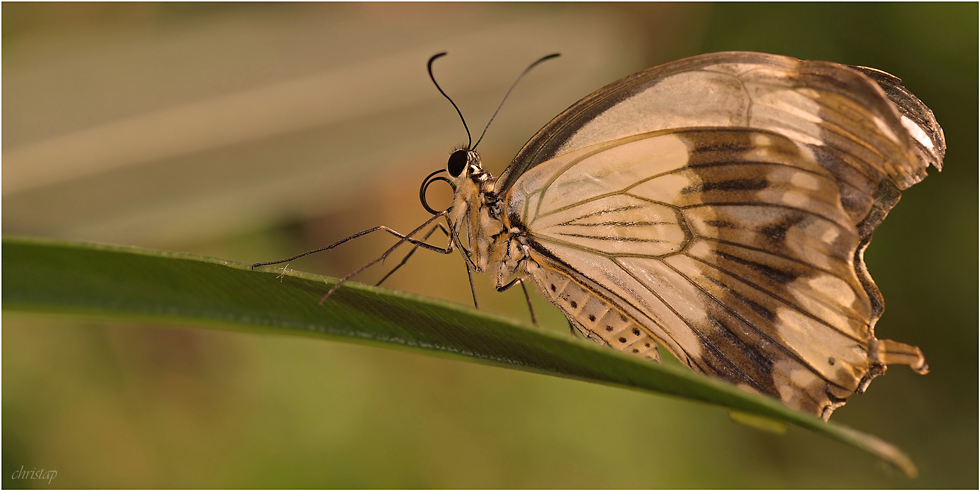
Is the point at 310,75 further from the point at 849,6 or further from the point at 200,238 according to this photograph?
the point at 849,6

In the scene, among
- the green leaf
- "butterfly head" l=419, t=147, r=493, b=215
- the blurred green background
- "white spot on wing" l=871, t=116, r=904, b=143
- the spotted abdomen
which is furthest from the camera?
the blurred green background

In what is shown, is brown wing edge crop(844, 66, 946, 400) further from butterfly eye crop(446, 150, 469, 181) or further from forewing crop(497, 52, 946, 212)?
butterfly eye crop(446, 150, 469, 181)

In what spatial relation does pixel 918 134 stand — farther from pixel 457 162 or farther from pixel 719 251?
pixel 457 162

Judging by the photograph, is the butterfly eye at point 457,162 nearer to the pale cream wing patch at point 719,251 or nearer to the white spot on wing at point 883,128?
the pale cream wing patch at point 719,251

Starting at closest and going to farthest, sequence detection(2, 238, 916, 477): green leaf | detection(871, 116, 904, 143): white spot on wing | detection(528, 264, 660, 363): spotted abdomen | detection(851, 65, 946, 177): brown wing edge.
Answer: detection(2, 238, 916, 477): green leaf < detection(871, 116, 904, 143): white spot on wing < detection(851, 65, 946, 177): brown wing edge < detection(528, 264, 660, 363): spotted abdomen

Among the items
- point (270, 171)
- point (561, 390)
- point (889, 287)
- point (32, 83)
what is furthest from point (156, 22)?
point (889, 287)

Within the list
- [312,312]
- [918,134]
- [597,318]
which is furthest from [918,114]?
[312,312]

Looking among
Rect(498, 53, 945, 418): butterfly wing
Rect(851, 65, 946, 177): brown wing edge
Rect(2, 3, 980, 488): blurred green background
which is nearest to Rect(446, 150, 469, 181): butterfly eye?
Rect(498, 53, 945, 418): butterfly wing

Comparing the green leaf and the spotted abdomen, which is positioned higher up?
the green leaf

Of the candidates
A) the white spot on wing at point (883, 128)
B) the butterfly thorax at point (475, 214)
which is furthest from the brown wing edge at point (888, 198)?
the butterfly thorax at point (475, 214)
